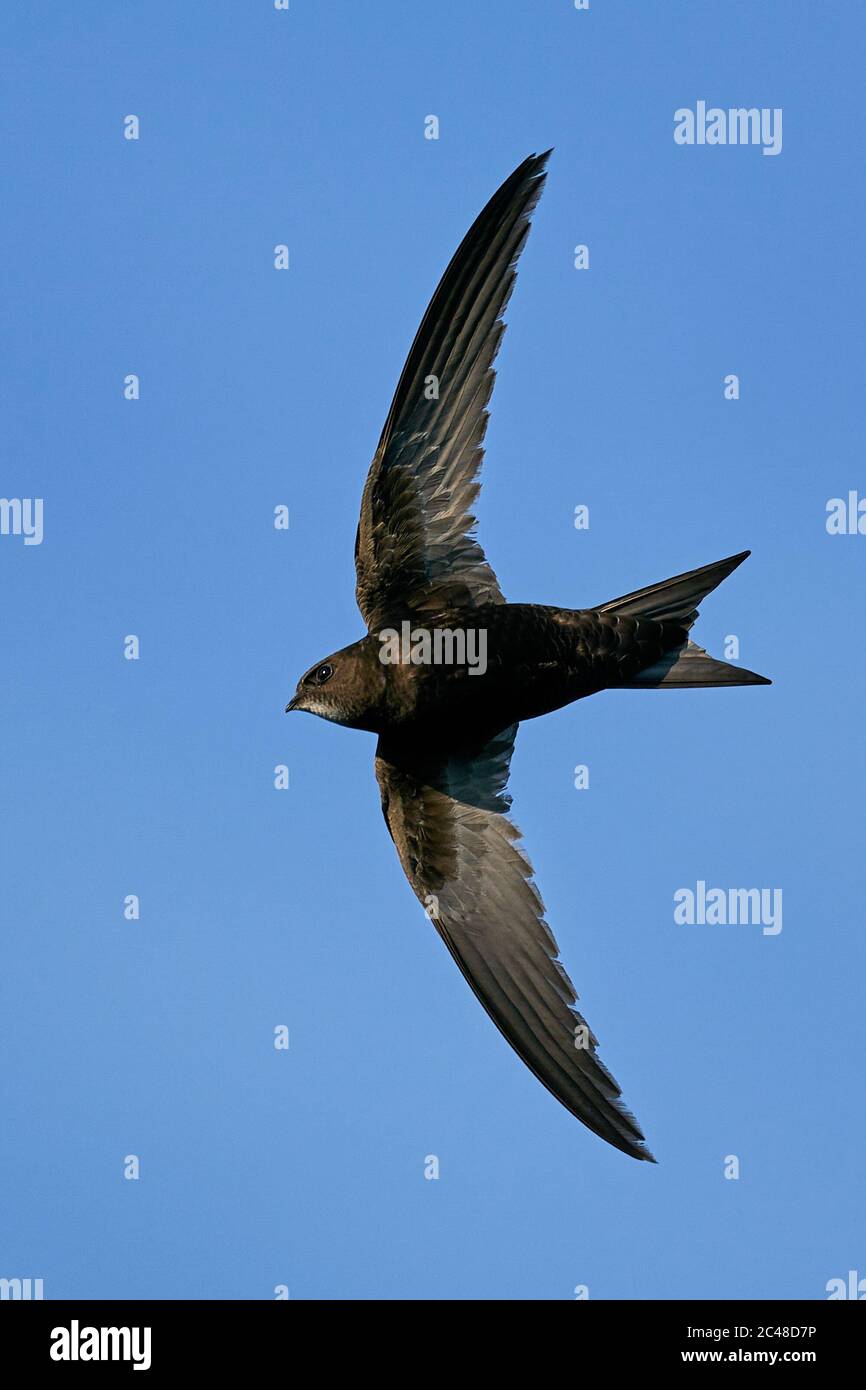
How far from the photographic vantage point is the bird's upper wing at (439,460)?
9.52 meters

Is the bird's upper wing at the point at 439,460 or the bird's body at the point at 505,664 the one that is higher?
the bird's upper wing at the point at 439,460

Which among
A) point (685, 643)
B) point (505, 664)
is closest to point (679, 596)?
point (685, 643)

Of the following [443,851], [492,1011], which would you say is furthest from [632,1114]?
[443,851]

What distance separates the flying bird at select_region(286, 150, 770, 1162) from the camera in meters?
9.45

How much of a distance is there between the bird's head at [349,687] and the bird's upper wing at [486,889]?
0.47 meters

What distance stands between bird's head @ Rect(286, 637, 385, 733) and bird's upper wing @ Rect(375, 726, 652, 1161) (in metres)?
0.47

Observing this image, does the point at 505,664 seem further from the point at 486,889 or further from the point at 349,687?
the point at 486,889

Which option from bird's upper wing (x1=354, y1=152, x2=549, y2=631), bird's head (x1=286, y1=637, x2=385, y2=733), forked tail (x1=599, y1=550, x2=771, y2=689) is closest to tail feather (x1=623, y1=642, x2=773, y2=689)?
forked tail (x1=599, y1=550, x2=771, y2=689)

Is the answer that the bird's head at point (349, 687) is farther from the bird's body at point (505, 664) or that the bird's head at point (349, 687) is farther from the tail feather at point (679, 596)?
the tail feather at point (679, 596)

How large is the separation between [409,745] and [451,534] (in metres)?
1.14

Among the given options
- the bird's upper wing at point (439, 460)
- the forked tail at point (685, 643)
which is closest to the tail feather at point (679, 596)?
the forked tail at point (685, 643)

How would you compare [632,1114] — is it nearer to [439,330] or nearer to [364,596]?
[364,596]

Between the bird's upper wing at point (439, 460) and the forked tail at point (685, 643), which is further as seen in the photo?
the forked tail at point (685, 643)

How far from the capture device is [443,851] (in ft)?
33.2
